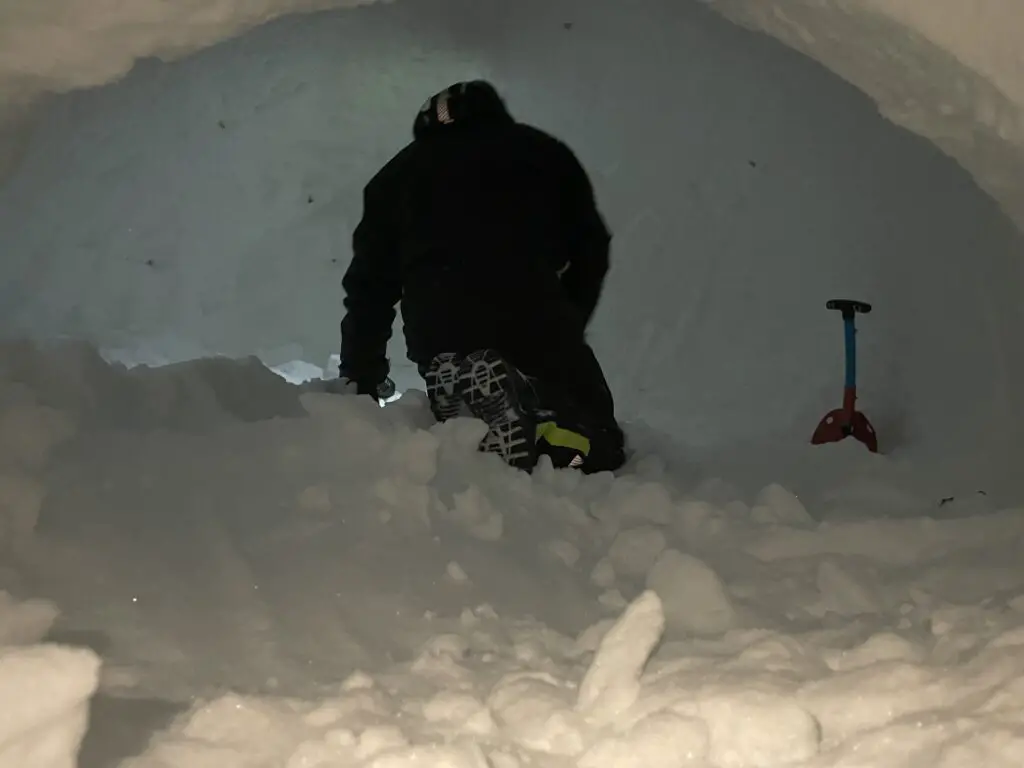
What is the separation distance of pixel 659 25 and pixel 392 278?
1159 mm

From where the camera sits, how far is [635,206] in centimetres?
274

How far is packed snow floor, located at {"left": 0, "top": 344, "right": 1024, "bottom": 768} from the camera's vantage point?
645 millimetres

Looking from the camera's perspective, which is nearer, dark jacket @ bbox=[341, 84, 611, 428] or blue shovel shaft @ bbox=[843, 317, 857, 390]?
dark jacket @ bbox=[341, 84, 611, 428]

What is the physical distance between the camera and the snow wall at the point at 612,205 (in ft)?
6.47

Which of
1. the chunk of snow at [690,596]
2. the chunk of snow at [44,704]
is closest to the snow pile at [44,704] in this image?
the chunk of snow at [44,704]

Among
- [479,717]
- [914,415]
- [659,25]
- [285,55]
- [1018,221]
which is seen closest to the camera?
[479,717]

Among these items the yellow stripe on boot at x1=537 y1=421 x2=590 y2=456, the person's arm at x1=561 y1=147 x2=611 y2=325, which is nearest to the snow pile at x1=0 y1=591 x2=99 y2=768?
the yellow stripe on boot at x1=537 y1=421 x2=590 y2=456

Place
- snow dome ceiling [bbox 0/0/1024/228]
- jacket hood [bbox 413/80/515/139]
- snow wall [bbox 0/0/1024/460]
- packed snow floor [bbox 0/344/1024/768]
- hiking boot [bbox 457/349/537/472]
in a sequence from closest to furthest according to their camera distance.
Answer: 1. packed snow floor [bbox 0/344/1024/768]
2. snow dome ceiling [bbox 0/0/1024/228]
3. hiking boot [bbox 457/349/537/472]
4. jacket hood [bbox 413/80/515/139]
5. snow wall [bbox 0/0/1024/460]

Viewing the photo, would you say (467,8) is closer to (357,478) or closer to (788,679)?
(357,478)

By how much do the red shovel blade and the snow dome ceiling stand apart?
2.77 feet

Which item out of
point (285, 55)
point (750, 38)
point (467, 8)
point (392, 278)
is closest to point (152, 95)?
point (285, 55)

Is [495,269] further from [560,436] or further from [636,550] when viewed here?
[636,550]

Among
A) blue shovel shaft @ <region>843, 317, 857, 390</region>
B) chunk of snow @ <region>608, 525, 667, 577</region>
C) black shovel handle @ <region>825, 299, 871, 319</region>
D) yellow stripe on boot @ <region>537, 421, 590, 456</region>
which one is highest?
black shovel handle @ <region>825, 299, 871, 319</region>

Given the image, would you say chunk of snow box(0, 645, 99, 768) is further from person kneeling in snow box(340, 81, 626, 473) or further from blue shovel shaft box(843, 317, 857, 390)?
blue shovel shaft box(843, 317, 857, 390)
